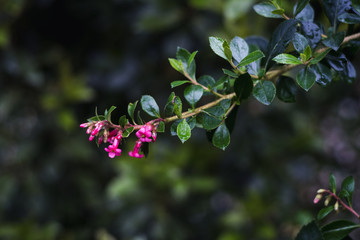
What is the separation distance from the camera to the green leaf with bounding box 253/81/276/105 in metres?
0.51

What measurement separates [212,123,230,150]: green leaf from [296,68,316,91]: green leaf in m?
0.11

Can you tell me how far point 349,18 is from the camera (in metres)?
0.54

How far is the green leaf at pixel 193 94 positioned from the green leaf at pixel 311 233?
0.74 feet

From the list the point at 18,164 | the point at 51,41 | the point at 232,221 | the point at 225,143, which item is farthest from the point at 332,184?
the point at 51,41

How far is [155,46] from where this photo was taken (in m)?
1.71

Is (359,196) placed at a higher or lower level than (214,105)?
lower

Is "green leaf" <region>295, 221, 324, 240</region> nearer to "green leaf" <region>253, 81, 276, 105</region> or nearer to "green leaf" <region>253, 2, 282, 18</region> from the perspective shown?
"green leaf" <region>253, 81, 276, 105</region>

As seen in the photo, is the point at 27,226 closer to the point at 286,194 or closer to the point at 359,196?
the point at 286,194

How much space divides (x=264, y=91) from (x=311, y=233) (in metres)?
0.20

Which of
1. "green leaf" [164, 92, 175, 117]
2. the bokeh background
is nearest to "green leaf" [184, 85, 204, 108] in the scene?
"green leaf" [164, 92, 175, 117]

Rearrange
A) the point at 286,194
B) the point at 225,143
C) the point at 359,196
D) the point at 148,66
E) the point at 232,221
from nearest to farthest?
the point at 225,143, the point at 232,221, the point at 286,194, the point at 148,66, the point at 359,196

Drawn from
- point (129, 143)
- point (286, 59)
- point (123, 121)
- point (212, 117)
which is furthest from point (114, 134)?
point (129, 143)

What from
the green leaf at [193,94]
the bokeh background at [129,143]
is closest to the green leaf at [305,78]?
the green leaf at [193,94]

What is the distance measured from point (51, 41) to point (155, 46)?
1.64 feet
